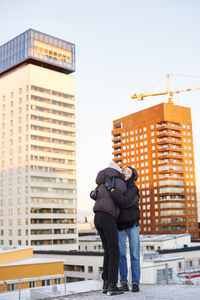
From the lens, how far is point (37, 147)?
339ft

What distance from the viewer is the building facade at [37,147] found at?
9912 cm

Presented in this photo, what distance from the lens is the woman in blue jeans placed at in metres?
8.20

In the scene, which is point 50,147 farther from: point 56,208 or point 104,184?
point 104,184

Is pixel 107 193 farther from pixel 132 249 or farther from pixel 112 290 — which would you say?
pixel 112 290

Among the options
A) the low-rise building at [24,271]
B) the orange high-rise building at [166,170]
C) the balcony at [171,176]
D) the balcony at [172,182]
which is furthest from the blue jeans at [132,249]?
the balcony at [171,176]

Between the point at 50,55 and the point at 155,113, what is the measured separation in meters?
48.8

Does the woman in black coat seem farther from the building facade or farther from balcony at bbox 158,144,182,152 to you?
balcony at bbox 158,144,182,152

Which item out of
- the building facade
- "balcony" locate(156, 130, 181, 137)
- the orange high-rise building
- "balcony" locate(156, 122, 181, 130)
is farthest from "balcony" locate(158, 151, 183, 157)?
the building facade

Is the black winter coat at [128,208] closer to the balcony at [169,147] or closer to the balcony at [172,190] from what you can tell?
the balcony at [172,190]

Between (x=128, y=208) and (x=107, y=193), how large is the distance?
2.20 ft

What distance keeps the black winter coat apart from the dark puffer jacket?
135 millimetres

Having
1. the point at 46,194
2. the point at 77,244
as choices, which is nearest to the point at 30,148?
the point at 46,194

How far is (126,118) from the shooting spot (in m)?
157

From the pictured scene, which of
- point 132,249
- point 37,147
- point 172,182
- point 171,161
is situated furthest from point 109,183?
point 171,161
